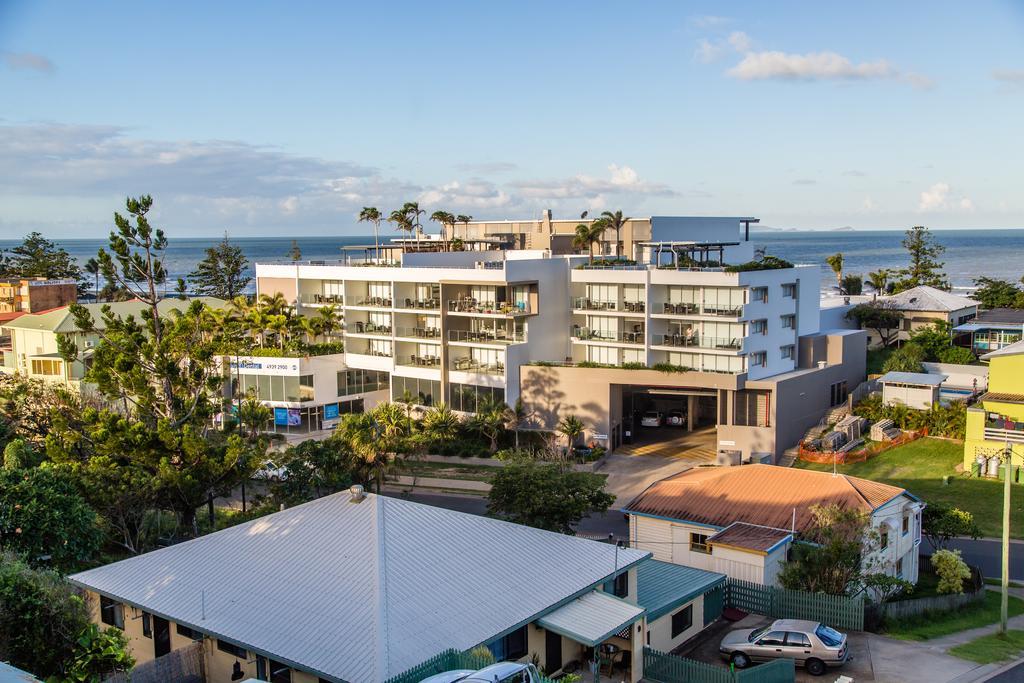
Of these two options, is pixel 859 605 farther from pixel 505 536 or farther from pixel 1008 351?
pixel 1008 351

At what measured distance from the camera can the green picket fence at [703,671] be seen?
23.2 metres

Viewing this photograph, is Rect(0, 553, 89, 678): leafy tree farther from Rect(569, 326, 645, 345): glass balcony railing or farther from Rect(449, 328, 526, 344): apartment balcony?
Rect(569, 326, 645, 345): glass balcony railing

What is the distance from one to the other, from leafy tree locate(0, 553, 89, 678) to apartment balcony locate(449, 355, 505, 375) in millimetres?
38995

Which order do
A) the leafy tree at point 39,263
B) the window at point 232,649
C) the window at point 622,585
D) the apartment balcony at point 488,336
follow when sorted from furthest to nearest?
1. the leafy tree at point 39,263
2. the apartment balcony at point 488,336
3. the window at point 622,585
4. the window at point 232,649

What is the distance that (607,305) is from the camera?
59.3 meters

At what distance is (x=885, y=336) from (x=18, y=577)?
7012 centimetres

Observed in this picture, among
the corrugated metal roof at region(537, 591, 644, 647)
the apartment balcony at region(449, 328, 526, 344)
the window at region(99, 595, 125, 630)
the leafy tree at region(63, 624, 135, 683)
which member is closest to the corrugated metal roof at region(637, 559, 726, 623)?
the corrugated metal roof at region(537, 591, 644, 647)

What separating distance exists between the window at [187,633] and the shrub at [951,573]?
26041 millimetres

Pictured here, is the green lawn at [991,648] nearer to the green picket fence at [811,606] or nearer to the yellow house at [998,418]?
the green picket fence at [811,606]

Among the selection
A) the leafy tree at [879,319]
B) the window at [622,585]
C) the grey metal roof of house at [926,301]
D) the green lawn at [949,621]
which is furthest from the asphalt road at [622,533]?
the grey metal roof of house at [926,301]

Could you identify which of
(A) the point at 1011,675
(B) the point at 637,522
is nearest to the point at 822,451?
(B) the point at 637,522

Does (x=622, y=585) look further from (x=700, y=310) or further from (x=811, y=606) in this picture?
(x=700, y=310)

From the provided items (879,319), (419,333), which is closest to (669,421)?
(419,333)

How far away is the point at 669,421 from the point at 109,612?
4356 centimetres
